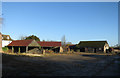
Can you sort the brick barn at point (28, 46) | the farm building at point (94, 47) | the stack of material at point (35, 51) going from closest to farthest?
1. the brick barn at point (28, 46)
2. the stack of material at point (35, 51)
3. the farm building at point (94, 47)

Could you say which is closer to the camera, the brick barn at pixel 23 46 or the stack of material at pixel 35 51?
the brick barn at pixel 23 46

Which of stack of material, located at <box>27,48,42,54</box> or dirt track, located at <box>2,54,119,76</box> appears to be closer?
dirt track, located at <box>2,54,119,76</box>

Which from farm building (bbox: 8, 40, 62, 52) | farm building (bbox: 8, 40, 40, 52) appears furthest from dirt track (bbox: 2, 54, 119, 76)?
farm building (bbox: 8, 40, 40, 52)

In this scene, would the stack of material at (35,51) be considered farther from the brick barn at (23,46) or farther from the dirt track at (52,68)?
the dirt track at (52,68)

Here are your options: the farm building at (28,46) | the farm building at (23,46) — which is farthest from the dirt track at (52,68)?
the farm building at (23,46)

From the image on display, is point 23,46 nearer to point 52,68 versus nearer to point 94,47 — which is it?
point 52,68

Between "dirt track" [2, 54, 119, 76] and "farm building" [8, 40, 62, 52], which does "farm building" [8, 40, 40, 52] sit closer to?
"farm building" [8, 40, 62, 52]

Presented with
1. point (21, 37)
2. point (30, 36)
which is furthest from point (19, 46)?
point (21, 37)

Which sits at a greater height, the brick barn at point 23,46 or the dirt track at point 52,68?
the brick barn at point 23,46

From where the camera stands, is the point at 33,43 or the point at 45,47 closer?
the point at 33,43

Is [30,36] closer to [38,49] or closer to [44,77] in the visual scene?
[38,49]

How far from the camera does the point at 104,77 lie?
9055 millimetres

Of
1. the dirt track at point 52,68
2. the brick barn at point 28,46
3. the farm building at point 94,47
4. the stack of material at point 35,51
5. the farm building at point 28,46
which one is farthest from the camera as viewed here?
the farm building at point 94,47

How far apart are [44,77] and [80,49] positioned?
43494 millimetres
